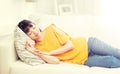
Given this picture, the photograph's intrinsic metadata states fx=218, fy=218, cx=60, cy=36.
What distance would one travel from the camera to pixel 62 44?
7.33 ft

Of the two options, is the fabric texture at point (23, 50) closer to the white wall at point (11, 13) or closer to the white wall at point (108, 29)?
the white wall at point (11, 13)

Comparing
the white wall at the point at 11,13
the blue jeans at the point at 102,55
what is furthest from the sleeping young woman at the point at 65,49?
the white wall at the point at 11,13

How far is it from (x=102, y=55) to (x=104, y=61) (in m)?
0.23

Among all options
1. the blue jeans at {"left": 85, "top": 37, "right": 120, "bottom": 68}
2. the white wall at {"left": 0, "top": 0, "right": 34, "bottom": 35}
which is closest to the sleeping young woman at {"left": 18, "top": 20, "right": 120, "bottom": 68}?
the blue jeans at {"left": 85, "top": 37, "right": 120, "bottom": 68}

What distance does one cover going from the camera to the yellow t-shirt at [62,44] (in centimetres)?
219

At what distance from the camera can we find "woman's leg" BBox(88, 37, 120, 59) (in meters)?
2.25

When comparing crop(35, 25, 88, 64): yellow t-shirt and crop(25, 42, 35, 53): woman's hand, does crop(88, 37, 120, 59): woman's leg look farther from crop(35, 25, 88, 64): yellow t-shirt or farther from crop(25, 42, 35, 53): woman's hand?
crop(25, 42, 35, 53): woman's hand

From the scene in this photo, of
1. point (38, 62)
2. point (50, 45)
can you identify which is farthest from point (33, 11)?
point (38, 62)

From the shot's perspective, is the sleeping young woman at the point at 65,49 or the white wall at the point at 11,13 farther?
the white wall at the point at 11,13

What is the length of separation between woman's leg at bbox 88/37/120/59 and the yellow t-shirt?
0.23ft

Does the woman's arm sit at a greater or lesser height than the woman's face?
lesser

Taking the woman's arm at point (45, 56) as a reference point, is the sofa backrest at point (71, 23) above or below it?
above

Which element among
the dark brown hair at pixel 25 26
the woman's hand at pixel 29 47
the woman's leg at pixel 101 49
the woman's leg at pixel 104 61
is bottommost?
the woman's leg at pixel 104 61

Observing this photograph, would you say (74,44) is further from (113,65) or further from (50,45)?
(113,65)
